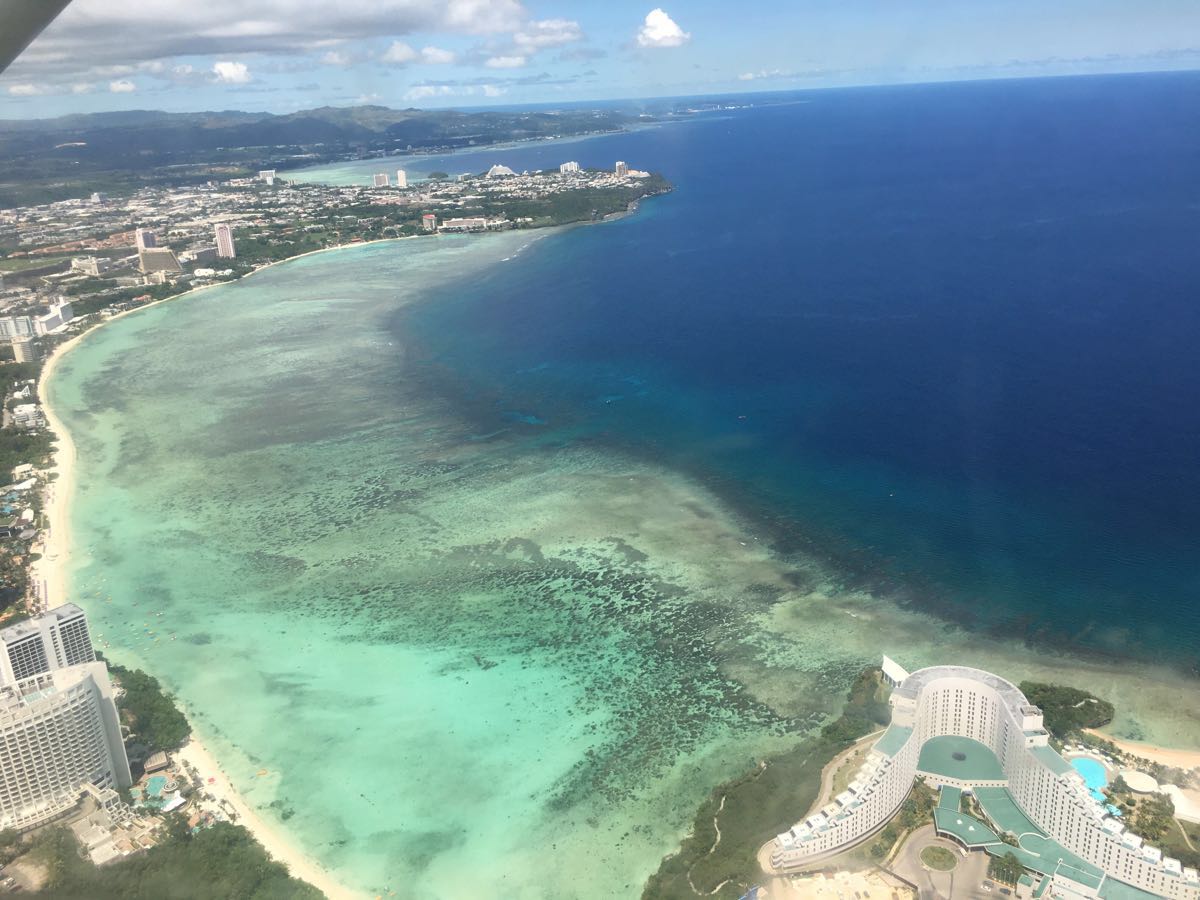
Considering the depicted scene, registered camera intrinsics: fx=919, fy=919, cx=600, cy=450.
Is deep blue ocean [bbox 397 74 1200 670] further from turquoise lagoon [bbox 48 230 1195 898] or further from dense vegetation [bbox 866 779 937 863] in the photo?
dense vegetation [bbox 866 779 937 863]

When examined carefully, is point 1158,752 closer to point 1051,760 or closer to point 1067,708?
point 1067,708

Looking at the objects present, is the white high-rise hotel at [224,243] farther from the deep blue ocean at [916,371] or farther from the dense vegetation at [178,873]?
the dense vegetation at [178,873]

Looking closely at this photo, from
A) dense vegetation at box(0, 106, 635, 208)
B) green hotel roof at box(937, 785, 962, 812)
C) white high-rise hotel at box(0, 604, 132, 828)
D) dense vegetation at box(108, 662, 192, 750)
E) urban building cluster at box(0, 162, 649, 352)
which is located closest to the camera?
white high-rise hotel at box(0, 604, 132, 828)

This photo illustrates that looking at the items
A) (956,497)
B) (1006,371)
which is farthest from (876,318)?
(956,497)

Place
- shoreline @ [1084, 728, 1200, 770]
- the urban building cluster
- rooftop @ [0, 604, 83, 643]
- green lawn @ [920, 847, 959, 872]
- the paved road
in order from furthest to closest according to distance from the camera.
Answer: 1. the urban building cluster
2. rooftop @ [0, 604, 83, 643]
3. shoreline @ [1084, 728, 1200, 770]
4. green lawn @ [920, 847, 959, 872]
5. the paved road

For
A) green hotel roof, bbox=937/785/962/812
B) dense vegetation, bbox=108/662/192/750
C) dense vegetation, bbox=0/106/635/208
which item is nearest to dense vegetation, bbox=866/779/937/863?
green hotel roof, bbox=937/785/962/812
